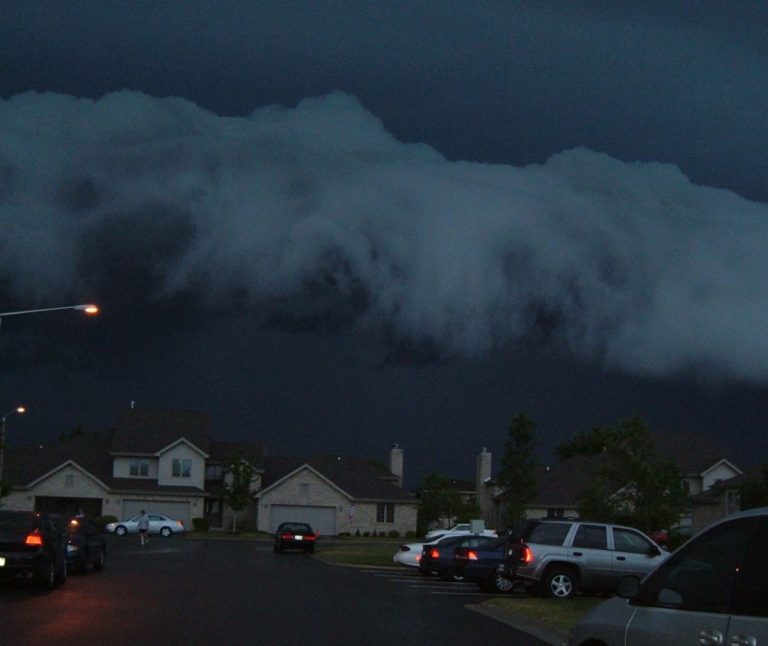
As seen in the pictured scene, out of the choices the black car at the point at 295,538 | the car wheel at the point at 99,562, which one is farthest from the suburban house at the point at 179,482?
the car wheel at the point at 99,562

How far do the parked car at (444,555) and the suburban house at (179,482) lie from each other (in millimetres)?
46048

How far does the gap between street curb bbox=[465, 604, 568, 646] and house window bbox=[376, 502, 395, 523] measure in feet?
201

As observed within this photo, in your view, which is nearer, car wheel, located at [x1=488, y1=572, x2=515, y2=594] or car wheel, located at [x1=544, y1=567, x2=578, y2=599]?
car wheel, located at [x1=544, y1=567, x2=578, y2=599]

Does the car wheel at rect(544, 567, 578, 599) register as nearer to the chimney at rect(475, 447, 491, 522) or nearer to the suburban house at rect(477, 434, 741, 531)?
the suburban house at rect(477, 434, 741, 531)

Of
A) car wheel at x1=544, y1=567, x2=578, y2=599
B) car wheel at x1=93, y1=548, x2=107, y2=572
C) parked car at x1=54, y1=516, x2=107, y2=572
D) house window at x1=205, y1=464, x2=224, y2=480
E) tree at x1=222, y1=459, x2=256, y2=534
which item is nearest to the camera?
car wheel at x1=544, y1=567, x2=578, y2=599

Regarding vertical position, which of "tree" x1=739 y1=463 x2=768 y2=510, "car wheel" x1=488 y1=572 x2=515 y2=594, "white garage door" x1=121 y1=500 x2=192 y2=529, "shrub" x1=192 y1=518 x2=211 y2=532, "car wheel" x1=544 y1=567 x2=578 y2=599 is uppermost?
"tree" x1=739 y1=463 x2=768 y2=510

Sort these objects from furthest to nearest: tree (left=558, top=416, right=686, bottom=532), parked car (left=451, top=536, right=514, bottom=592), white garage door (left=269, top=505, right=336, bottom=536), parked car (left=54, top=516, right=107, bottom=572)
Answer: white garage door (left=269, top=505, right=336, bottom=536) < tree (left=558, top=416, right=686, bottom=532) < parked car (left=54, top=516, right=107, bottom=572) < parked car (left=451, top=536, right=514, bottom=592)

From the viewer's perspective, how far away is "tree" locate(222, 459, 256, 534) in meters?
77.2

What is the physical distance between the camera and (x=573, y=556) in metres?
24.1

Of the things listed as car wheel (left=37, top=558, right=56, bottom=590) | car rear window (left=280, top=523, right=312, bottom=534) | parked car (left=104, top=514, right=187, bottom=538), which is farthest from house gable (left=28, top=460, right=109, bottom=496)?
car wheel (left=37, top=558, right=56, bottom=590)

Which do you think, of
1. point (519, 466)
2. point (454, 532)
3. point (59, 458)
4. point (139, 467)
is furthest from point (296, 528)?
point (59, 458)

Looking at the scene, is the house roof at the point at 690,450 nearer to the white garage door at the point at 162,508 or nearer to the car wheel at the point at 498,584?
the white garage door at the point at 162,508

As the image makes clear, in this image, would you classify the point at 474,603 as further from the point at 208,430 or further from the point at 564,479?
the point at 208,430

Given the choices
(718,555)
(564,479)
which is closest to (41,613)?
(718,555)
